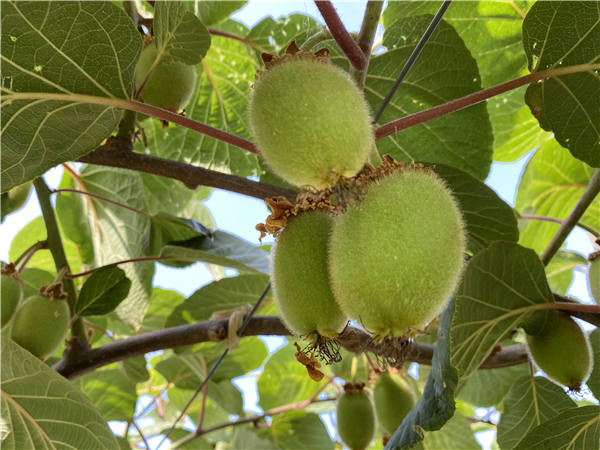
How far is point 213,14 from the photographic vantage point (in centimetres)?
147

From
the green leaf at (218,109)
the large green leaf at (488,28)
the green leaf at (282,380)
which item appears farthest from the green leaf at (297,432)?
the large green leaf at (488,28)

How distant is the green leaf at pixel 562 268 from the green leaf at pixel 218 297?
0.79 m

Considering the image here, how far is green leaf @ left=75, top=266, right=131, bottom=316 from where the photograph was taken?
1.24m

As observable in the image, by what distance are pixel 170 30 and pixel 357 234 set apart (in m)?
0.54

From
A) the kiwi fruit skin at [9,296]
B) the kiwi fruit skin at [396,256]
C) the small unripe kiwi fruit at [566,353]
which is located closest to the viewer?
the kiwi fruit skin at [396,256]

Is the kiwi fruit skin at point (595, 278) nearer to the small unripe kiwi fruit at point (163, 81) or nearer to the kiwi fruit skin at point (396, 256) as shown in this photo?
the kiwi fruit skin at point (396, 256)

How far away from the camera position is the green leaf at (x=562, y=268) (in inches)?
64.1

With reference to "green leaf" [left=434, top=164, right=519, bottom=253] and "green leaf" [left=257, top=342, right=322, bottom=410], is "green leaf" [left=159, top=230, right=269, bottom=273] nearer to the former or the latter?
"green leaf" [left=434, top=164, right=519, bottom=253]

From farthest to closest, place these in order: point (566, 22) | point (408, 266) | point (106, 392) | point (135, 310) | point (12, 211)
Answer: point (106, 392)
point (135, 310)
point (12, 211)
point (566, 22)
point (408, 266)

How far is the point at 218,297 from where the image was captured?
158 cm

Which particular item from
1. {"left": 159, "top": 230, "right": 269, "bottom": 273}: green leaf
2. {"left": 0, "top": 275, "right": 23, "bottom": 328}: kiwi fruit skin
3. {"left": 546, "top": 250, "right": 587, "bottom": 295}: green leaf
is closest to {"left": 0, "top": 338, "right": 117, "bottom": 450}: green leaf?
{"left": 0, "top": 275, "right": 23, "bottom": 328}: kiwi fruit skin

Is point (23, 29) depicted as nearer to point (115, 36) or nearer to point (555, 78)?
point (115, 36)

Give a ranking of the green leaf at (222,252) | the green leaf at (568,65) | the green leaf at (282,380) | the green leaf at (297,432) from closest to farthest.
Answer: the green leaf at (568,65) → the green leaf at (222,252) → the green leaf at (297,432) → the green leaf at (282,380)

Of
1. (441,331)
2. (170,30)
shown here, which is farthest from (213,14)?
(441,331)
